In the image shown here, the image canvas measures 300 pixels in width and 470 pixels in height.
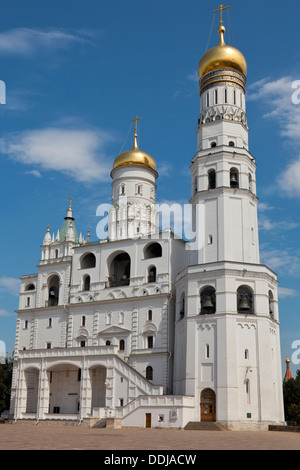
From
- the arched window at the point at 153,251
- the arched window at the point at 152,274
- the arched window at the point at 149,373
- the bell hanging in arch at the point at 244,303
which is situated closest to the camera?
the bell hanging in arch at the point at 244,303

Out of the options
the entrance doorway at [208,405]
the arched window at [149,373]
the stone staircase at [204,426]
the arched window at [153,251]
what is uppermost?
the arched window at [153,251]

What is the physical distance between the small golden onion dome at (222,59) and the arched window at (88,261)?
20.0 m

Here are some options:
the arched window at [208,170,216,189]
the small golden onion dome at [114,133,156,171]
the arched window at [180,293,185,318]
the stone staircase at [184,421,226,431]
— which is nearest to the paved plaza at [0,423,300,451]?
the stone staircase at [184,421,226,431]

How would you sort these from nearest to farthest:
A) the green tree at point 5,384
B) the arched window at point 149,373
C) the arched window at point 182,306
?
the arched window at point 182,306 < the arched window at point 149,373 < the green tree at point 5,384

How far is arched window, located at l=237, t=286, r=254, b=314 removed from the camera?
39281 millimetres

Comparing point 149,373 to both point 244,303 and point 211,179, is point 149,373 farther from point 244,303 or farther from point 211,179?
point 211,179

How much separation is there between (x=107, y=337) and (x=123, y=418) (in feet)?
33.2

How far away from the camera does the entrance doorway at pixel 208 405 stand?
3706 centimetres

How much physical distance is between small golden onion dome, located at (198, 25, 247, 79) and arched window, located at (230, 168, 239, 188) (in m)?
9.37

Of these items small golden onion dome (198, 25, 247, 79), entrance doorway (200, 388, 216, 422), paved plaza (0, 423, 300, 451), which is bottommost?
paved plaza (0, 423, 300, 451)

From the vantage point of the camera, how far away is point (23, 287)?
55.1 meters

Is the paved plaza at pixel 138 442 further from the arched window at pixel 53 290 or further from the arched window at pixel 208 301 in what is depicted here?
the arched window at pixel 53 290

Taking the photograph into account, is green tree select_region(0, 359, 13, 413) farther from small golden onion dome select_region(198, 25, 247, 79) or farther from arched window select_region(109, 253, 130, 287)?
small golden onion dome select_region(198, 25, 247, 79)

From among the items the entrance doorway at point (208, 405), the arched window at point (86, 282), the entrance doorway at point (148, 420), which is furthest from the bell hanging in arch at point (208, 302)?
the arched window at point (86, 282)
